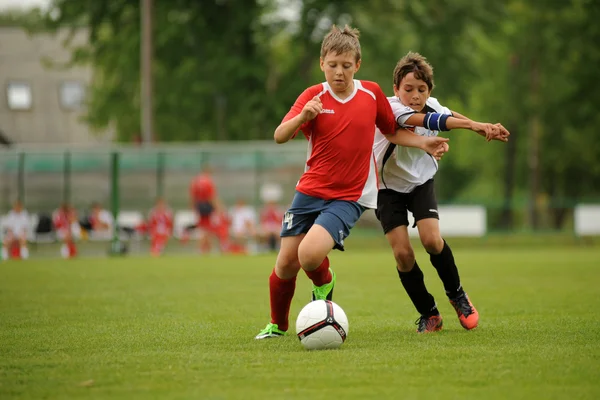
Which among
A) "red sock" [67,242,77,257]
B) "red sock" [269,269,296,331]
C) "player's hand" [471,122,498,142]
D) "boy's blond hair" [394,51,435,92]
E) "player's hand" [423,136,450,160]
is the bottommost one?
"red sock" [67,242,77,257]

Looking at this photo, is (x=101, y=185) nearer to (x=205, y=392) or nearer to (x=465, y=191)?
(x=205, y=392)

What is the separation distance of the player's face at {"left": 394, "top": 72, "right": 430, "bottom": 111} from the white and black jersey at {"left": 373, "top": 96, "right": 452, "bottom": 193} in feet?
0.23

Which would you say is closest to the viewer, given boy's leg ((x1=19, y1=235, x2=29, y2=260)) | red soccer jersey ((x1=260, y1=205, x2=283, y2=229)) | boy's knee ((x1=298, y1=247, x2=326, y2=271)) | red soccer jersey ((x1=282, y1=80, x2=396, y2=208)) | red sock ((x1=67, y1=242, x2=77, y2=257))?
boy's knee ((x1=298, y1=247, x2=326, y2=271))

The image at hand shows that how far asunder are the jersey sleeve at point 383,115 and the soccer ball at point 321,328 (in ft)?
4.70

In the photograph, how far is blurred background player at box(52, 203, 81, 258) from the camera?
958 inches

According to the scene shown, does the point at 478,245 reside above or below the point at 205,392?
below

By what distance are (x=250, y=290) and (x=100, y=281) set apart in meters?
2.86

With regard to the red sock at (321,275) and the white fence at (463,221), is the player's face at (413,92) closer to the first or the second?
the red sock at (321,275)

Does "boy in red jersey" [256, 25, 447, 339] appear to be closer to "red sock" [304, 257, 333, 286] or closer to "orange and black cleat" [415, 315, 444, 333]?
"red sock" [304, 257, 333, 286]

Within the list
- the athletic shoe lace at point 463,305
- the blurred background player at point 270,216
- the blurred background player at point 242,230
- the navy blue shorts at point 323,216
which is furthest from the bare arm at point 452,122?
the blurred background player at point 242,230

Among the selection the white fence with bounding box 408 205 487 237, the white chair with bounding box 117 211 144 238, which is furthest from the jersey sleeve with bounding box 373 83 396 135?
the white fence with bounding box 408 205 487 237

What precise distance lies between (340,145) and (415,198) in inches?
42.5

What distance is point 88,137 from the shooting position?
171 feet

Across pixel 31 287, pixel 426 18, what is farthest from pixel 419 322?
pixel 426 18
